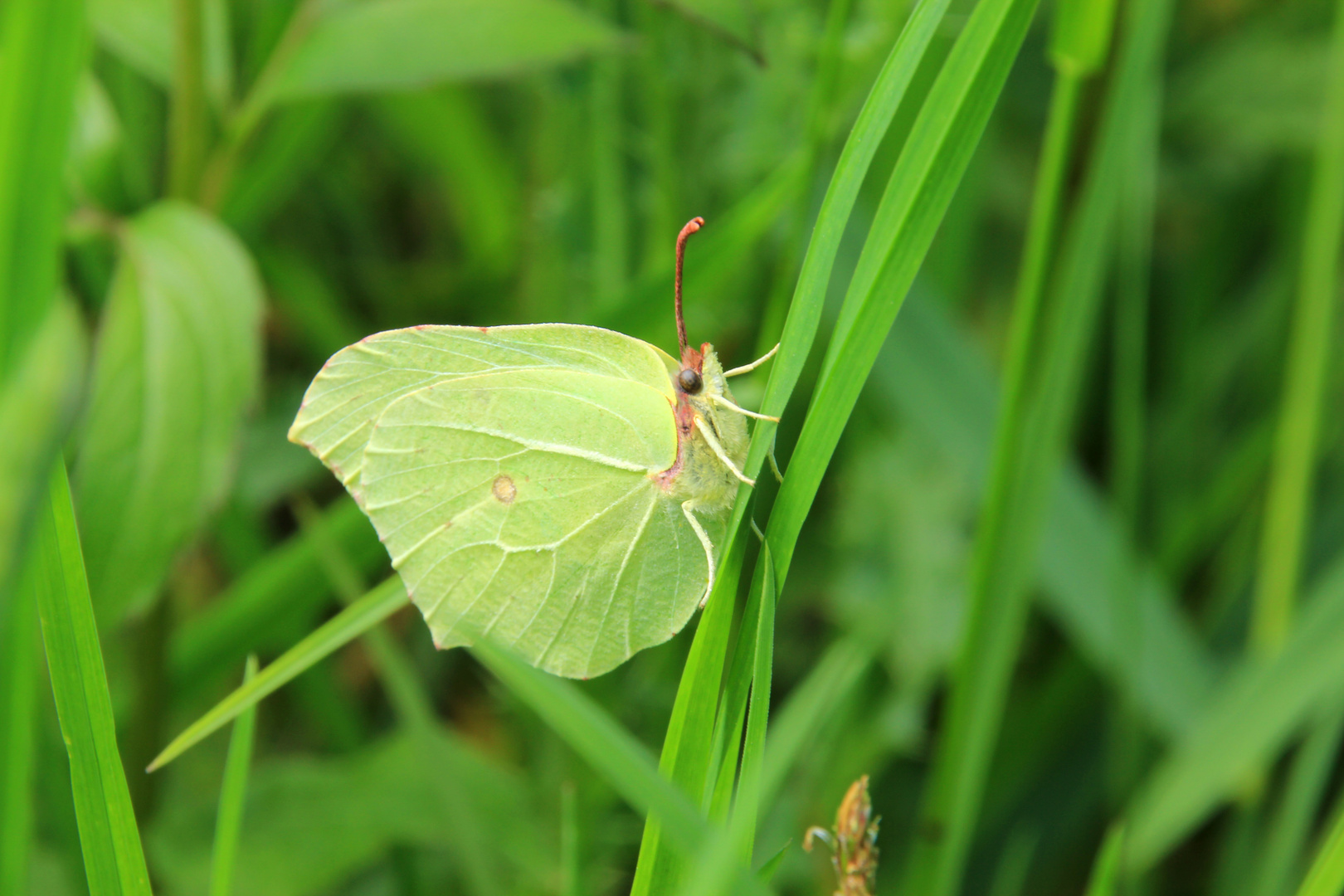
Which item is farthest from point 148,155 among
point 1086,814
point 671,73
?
point 1086,814

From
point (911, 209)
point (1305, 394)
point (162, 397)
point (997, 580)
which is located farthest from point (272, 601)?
point (1305, 394)

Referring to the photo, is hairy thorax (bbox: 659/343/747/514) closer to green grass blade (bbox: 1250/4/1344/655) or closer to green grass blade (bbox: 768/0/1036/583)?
green grass blade (bbox: 768/0/1036/583)

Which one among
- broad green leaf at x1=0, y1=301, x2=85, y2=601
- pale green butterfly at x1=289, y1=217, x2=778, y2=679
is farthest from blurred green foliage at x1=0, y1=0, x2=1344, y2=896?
pale green butterfly at x1=289, y1=217, x2=778, y2=679

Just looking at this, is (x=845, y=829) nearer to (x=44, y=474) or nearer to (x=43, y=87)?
(x=44, y=474)

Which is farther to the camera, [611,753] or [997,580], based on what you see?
[997,580]

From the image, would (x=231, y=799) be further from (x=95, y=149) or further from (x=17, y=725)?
(x=95, y=149)

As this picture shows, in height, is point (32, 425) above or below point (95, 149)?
above
